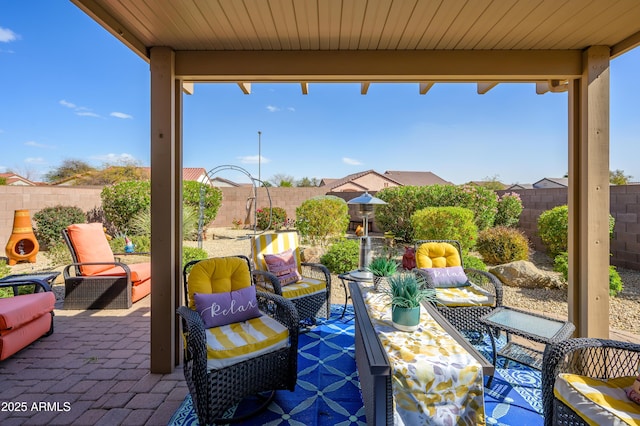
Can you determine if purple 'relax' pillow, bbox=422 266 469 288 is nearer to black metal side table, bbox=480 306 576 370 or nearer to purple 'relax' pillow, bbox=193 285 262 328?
black metal side table, bbox=480 306 576 370

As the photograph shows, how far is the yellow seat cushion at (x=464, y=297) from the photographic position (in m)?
2.79

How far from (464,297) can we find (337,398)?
158 centimetres

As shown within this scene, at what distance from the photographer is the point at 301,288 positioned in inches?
127

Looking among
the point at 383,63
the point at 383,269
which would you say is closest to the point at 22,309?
the point at 383,269

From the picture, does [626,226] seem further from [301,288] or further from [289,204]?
[289,204]

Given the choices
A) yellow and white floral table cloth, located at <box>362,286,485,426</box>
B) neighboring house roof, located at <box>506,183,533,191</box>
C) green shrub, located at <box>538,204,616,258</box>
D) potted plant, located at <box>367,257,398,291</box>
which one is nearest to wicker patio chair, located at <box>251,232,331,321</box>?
potted plant, located at <box>367,257,398,291</box>

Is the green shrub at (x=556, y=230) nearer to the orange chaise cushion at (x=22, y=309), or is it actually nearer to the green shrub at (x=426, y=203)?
the green shrub at (x=426, y=203)

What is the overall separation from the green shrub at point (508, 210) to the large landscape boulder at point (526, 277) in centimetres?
288

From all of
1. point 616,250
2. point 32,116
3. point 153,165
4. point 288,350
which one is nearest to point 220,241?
point 153,165

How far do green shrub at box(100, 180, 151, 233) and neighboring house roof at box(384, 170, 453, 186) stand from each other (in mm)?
25434

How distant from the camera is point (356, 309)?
7.41 feet

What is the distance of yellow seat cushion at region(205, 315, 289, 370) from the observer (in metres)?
1.82

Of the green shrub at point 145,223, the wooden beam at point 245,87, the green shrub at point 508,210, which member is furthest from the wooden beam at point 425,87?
the green shrub at point 145,223

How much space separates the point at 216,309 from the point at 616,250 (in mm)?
7011
